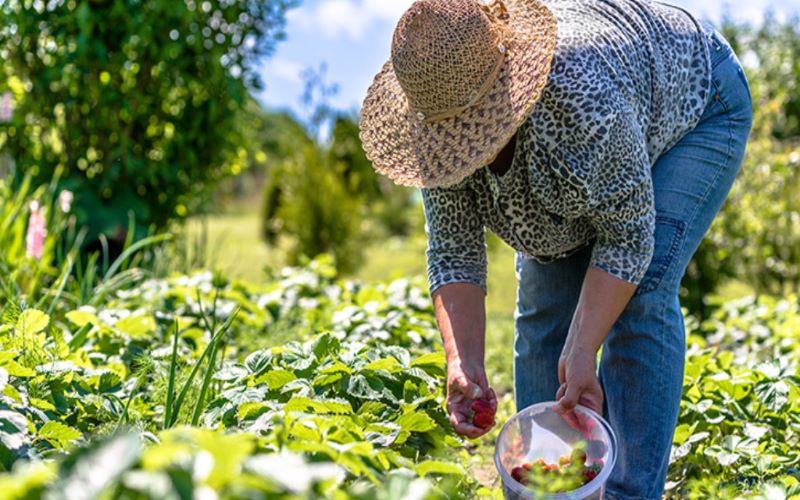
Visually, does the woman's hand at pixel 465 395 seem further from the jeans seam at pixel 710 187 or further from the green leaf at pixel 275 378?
the jeans seam at pixel 710 187

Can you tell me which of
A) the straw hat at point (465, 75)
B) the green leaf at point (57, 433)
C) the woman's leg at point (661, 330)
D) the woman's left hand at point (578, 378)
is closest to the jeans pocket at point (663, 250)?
the woman's leg at point (661, 330)

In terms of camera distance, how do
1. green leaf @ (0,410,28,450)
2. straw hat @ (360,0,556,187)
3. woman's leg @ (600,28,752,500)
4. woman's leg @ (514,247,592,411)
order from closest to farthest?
green leaf @ (0,410,28,450) < straw hat @ (360,0,556,187) < woman's leg @ (600,28,752,500) < woman's leg @ (514,247,592,411)

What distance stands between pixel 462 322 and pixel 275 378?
45cm

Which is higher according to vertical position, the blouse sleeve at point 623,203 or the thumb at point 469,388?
the blouse sleeve at point 623,203

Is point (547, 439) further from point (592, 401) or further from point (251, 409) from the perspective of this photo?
point (251, 409)

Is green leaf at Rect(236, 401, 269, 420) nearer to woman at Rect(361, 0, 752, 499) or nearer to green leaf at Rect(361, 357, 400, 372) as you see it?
green leaf at Rect(361, 357, 400, 372)

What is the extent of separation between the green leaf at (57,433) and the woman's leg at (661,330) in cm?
120

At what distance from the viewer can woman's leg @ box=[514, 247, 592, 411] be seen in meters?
2.39

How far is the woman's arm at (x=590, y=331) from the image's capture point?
1.89 m

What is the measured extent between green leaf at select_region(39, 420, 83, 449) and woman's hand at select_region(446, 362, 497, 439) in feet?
2.60

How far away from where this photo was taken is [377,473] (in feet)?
4.50

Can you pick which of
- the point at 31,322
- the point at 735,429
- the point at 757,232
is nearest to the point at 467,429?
the point at 735,429

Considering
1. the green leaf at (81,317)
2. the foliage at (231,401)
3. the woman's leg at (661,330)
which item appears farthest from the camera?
the green leaf at (81,317)

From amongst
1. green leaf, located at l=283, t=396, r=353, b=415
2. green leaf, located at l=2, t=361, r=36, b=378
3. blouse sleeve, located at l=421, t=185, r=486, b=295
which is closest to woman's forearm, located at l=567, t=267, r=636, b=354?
blouse sleeve, located at l=421, t=185, r=486, b=295
